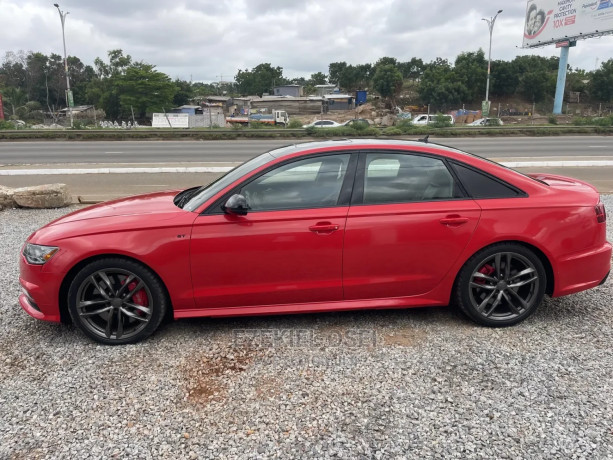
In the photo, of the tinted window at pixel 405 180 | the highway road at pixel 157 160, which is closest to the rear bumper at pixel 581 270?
the tinted window at pixel 405 180

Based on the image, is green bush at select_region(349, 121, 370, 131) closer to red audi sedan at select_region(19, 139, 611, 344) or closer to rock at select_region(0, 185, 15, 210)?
rock at select_region(0, 185, 15, 210)

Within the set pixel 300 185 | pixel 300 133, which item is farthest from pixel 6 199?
pixel 300 133

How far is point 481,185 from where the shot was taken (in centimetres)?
374

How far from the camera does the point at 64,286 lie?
3.53 meters

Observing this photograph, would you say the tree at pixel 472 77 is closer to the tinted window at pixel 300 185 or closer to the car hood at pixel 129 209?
the tinted window at pixel 300 185

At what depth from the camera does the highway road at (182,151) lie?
16719mm

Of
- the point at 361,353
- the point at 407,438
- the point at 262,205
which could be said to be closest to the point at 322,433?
the point at 407,438

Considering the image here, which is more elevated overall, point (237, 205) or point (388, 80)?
point (388, 80)

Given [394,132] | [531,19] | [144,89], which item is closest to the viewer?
[394,132]

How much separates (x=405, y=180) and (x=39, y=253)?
2822 mm

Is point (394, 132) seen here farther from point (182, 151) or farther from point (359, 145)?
point (359, 145)

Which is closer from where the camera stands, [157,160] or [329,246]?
[329,246]

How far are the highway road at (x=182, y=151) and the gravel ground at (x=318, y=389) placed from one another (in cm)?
1309

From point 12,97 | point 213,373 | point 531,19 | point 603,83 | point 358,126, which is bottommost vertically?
point 213,373
